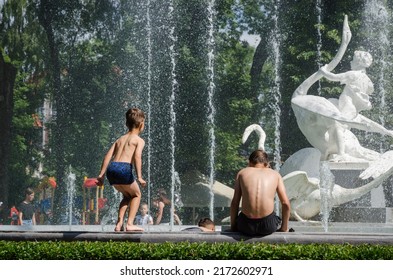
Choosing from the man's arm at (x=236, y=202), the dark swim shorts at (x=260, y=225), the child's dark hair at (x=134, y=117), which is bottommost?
the dark swim shorts at (x=260, y=225)

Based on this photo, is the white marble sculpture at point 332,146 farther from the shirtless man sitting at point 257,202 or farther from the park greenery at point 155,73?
the park greenery at point 155,73

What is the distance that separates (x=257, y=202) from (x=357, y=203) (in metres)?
9.93

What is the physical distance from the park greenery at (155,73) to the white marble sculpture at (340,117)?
43.4ft

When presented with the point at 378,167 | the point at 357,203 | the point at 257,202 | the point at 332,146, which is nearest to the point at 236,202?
the point at 257,202

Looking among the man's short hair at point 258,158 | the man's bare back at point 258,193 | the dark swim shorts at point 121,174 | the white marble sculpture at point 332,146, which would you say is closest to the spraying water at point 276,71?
the white marble sculpture at point 332,146

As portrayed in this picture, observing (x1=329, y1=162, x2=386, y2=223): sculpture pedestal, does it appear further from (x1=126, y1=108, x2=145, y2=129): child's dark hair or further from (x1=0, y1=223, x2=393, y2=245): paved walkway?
(x1=0, y1=223, x2=393, y2=245): paved walkway

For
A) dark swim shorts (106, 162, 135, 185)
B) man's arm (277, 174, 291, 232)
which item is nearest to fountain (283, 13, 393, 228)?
dark swim shorts (106, 162, 135, 185)

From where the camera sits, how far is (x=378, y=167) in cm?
1862

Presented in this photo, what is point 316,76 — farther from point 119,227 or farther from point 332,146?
point 119,227

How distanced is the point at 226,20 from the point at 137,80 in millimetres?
3699

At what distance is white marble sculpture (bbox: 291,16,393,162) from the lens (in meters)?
18.9

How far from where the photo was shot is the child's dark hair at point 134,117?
10214 mm

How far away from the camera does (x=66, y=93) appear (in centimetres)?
3622

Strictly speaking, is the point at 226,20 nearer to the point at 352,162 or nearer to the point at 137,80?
the point at 137,80
